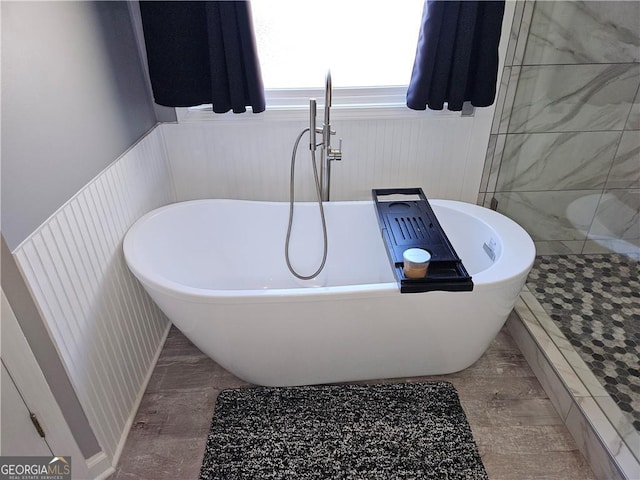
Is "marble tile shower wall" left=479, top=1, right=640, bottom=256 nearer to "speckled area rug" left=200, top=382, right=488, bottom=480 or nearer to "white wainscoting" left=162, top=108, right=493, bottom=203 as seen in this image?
"white wainscoting" left=162, top=108, right=493, bottom=203

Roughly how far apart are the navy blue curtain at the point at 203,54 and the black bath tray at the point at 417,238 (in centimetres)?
73

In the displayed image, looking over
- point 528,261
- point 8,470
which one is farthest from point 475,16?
point 8,470

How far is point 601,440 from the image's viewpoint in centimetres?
134

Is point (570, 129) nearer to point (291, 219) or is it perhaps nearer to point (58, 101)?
point (291, 219)

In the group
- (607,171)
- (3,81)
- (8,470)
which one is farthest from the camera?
(607,171)

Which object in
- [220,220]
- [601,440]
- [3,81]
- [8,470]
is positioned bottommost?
[601,440]

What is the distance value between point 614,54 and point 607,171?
55cm

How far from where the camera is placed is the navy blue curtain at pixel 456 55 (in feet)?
5.14

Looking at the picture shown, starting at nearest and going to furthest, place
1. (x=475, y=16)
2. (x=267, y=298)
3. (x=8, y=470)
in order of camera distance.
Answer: (x=8, y=470) → (x=267, y=298) → (x=475, y=16)

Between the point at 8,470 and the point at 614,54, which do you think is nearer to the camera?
the point at 8,470

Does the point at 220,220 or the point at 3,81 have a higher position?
the point at 3,81

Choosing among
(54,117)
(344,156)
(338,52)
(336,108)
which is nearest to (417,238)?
(344,156)

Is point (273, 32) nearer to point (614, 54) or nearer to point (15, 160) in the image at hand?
point (15, 160)

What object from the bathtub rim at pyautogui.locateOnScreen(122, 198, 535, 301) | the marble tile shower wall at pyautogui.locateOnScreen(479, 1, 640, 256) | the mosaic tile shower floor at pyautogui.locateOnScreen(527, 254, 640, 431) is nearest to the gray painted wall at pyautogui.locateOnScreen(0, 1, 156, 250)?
the bathtub rim at pyautogui.locateOnScreen(122, 198, 535, 301)
